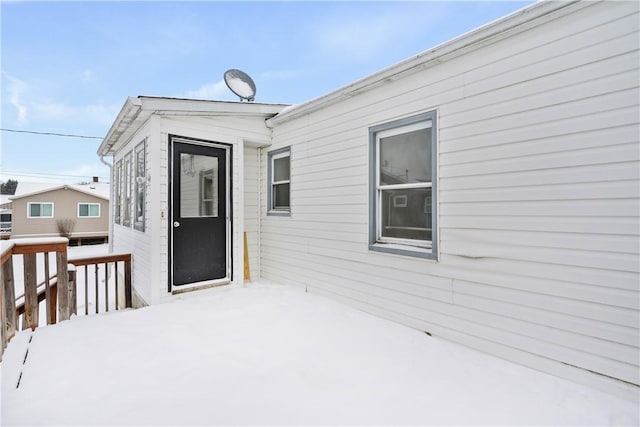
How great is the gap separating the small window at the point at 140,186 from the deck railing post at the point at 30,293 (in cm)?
126

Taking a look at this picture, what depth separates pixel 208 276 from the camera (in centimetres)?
425

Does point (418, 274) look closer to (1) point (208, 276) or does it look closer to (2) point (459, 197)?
(2) point (459, 197)

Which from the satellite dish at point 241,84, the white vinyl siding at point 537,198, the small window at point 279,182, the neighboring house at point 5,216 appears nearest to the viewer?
the white vinyl siding at point 537,198

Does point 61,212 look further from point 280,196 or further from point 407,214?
point 407,214

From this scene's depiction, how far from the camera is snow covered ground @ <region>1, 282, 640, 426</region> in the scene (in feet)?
5.56

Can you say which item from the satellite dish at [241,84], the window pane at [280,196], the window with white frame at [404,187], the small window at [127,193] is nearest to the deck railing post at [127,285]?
the small window at [127,193]

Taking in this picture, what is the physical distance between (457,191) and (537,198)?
1.98 feet

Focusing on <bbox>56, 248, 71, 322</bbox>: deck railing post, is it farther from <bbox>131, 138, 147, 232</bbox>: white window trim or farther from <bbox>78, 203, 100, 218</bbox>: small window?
<bbox>78, 203, 100, 218</bbox>: small window

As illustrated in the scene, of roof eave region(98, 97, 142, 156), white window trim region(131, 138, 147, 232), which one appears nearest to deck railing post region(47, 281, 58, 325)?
white window trim region(131, 138, 147, 232)

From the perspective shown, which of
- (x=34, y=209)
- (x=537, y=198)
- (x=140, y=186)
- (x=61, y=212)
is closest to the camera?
(x=537, y=198)

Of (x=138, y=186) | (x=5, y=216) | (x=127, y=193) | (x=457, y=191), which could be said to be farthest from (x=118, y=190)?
(x=5, y=216)

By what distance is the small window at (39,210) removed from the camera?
14844 millimetres

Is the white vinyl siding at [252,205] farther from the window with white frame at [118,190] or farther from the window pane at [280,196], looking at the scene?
the window with white frame at [118,190]

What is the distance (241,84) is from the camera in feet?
16.2
